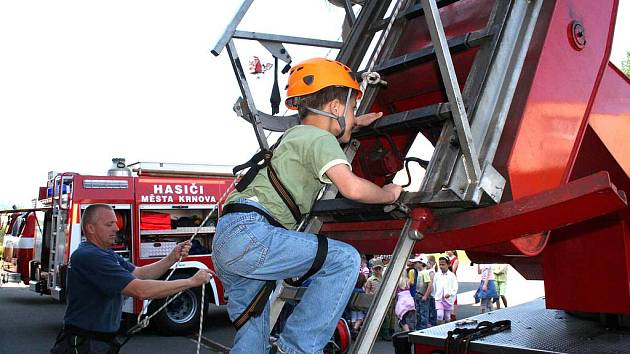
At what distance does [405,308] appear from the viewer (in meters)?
9.75

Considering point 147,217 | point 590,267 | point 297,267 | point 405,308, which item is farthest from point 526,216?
point 147,217

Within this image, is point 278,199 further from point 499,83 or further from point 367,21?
point 367,21

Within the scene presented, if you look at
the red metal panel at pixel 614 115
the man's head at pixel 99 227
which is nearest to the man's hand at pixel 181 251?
the man's head at pixel 99 227

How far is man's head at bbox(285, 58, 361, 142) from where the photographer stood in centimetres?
253

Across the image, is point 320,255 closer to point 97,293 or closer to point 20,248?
point 97,293

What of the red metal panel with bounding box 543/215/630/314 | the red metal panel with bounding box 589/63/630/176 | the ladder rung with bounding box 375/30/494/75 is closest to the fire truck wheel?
the red metal panel with bounding box 543/215/630/314

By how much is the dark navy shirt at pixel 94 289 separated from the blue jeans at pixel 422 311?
23.7 feet

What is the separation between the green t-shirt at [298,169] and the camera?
7.79 ft

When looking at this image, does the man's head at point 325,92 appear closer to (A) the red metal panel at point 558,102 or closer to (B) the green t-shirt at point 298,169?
(B) the green t-shirt at point 298,169

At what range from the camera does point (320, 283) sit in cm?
244

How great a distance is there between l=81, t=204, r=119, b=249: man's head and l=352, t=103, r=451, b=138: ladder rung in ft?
6.83

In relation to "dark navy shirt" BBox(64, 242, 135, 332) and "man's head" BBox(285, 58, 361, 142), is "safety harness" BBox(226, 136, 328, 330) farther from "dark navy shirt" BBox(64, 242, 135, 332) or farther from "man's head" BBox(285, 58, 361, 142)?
"dark navy shirt" BBox(64, 242, 135, 332)

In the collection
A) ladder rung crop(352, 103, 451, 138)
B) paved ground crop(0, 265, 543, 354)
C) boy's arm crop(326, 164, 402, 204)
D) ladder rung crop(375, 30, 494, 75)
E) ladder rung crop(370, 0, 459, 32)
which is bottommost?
paved ground crop(0, 265, 543, 354)

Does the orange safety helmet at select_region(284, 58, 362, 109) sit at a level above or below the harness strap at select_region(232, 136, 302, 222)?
above
